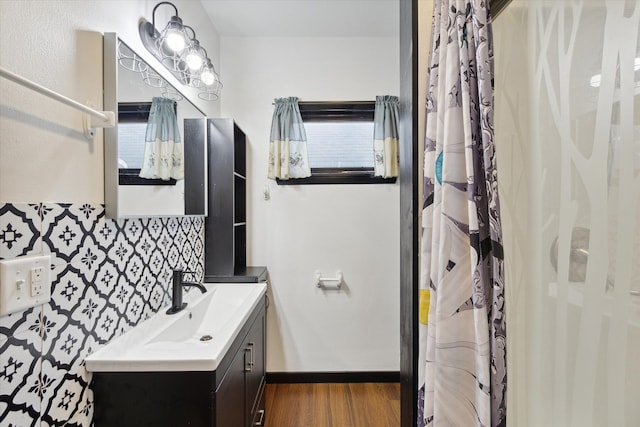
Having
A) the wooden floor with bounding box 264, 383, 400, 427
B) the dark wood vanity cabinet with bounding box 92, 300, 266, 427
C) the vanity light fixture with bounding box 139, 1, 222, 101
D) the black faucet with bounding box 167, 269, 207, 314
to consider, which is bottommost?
the wooden floor with bounding box 264, 383, 400, 427

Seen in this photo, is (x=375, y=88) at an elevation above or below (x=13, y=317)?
above

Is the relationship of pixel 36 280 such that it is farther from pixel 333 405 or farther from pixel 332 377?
pixel 332 377

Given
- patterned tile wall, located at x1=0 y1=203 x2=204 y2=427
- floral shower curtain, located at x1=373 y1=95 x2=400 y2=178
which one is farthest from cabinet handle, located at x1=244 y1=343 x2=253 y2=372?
floral shower curtain, located at x1=373 y1=95 x2=400 y2=178

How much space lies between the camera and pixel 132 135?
120 cm

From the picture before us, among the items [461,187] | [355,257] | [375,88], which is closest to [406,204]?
[461,187]

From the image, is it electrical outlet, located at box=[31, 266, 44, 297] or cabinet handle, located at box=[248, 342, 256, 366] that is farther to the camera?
cabinet handle, located at box=[248, 342, 256, 366]

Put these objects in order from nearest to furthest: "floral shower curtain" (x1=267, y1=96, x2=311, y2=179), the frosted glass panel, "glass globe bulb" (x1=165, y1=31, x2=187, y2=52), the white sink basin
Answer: the frosted glass panel < the white sink basin < "glass globe bulb" (x1=165, y1=31, x2=187, y2=52) < "floral shower curtain" (x1=267, y1=96, x2=311, y2=179)

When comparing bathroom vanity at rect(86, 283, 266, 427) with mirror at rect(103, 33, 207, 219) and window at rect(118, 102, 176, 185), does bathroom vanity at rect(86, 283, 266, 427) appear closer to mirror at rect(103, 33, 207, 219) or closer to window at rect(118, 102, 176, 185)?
mirror at rect(103, 33, 207, 219)

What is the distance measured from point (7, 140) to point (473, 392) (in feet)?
4.55

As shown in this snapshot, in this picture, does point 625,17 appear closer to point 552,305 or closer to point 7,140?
point 552,305

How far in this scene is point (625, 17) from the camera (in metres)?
0.54

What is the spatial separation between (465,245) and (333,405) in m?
1.92

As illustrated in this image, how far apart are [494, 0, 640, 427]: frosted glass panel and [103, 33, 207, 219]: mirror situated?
135 centimetres

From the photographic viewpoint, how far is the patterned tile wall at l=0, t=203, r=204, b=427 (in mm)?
708
